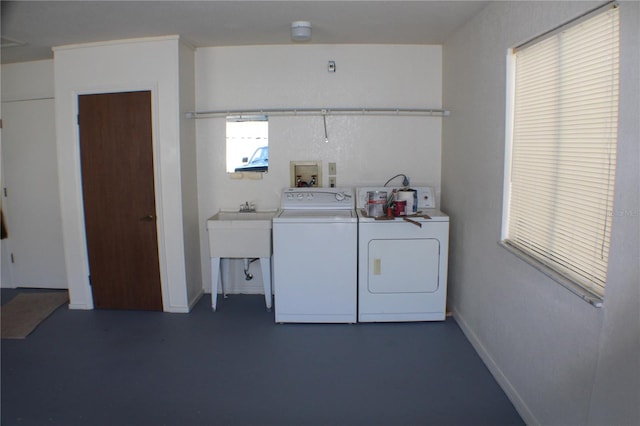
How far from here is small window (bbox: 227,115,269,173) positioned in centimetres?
405

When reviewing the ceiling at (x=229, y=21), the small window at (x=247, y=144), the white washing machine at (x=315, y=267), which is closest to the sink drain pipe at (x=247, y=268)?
the white washing machine at (x=315, y=267)

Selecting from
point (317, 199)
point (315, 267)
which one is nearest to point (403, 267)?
point (315, 267)

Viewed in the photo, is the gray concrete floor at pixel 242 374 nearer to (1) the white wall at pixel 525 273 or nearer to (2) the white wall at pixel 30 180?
(1) the white wall at pixel 525 273

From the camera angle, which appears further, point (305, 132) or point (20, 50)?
point (305, 132)

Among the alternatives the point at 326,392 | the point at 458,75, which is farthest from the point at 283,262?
the point at 458,75

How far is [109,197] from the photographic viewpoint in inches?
149

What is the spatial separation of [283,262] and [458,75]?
83.1 inches

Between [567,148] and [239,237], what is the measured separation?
2.64 meters

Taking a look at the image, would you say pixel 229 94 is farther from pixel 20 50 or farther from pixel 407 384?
pixel 407 384

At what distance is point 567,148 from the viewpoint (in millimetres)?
1972

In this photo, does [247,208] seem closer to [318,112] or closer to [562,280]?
[318,112]

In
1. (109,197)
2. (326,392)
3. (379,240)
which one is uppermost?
(109,197)

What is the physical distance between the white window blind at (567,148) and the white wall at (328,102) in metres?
1.55

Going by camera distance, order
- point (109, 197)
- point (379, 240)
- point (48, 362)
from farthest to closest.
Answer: point (109, 197), point (379, 240), point (48, 362)
